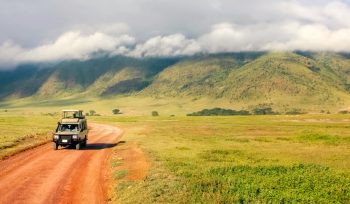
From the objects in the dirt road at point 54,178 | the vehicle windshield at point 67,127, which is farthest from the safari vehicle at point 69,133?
the dirt road at point 54,178

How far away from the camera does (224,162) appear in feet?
133

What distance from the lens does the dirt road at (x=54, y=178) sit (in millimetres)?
25516

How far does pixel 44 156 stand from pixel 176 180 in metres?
19.6

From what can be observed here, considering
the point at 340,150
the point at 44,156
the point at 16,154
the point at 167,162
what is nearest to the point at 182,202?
the point at 167,162

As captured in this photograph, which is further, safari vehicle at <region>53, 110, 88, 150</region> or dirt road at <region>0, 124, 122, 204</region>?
safari vehicle at <region>53, 110, 88, 150</region>

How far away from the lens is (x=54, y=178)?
31.6 meters

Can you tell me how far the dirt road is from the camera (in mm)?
25516

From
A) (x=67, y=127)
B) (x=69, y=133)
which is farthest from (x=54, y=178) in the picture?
(x=67, y=127)

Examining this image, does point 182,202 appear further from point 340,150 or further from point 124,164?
point 340,150

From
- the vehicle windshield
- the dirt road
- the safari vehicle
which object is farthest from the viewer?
the vehicle windshield

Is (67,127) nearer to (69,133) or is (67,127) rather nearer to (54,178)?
(69,133)

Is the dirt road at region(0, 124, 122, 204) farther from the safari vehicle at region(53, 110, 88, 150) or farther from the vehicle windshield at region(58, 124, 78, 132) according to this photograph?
the vehicle windshield at region(58, 124, 78, 132)

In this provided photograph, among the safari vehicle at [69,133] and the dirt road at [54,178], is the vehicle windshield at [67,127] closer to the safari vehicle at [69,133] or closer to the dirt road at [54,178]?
the safari vehicle at [69,133]

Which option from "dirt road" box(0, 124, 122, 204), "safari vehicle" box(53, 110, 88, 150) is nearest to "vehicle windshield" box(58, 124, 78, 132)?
"safari vehicle" box(53, 110, 88, 150)
